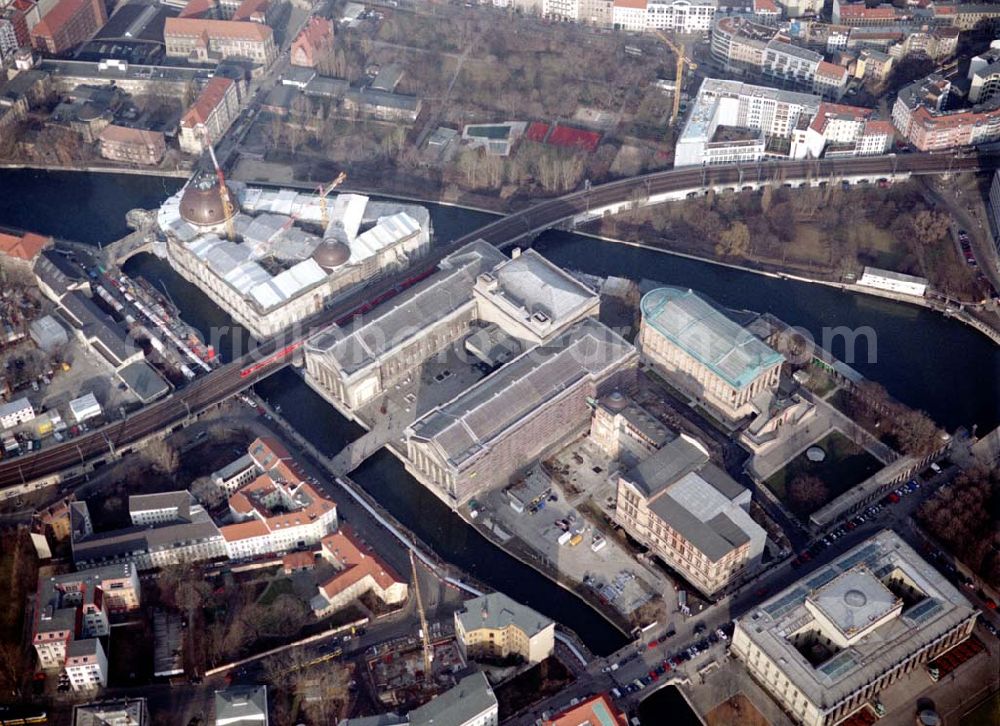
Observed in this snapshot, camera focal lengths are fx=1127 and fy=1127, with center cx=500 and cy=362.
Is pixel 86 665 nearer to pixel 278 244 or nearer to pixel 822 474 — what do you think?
pixel 278 244

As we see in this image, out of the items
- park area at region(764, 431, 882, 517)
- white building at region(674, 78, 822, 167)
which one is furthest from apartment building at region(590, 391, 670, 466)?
white building at region(674, 78, 822, 167)

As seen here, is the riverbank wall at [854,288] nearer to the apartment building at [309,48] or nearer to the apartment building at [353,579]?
the apartment building at [309,48]

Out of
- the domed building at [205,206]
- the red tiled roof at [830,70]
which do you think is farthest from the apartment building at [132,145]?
the red tiled roof at [830,70]

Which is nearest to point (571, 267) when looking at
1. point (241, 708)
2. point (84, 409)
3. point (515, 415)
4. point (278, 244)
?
point (515, 415)

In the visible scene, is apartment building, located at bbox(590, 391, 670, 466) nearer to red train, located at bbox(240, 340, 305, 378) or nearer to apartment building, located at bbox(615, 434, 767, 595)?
apartment building, located at bbox(615, 434, 767, 595)

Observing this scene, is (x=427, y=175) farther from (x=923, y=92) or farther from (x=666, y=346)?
(x=923, y=92)

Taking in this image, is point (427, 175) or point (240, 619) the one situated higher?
point (427, 175)

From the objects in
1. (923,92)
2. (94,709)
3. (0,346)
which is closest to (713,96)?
(923,92)
